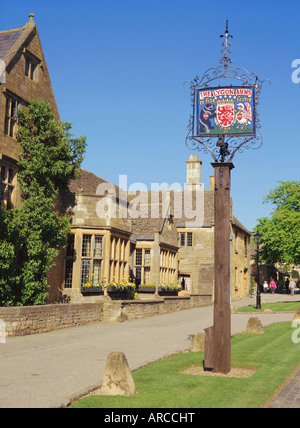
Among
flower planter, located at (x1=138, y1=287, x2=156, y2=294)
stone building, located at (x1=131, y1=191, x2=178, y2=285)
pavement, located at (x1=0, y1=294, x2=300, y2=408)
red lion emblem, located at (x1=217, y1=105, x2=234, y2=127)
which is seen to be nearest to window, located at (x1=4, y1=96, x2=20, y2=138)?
pavement, located at (x1=0, y1=294, x2=300, y2=408)

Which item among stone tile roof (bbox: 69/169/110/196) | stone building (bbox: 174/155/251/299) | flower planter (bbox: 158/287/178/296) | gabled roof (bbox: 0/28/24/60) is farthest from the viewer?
stone building (bbox: 174/155/251/299)

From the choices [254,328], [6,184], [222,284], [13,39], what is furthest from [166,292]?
[222,284]

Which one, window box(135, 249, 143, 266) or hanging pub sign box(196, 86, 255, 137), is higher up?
hanging pub sign box(196, 86, 255, 137)

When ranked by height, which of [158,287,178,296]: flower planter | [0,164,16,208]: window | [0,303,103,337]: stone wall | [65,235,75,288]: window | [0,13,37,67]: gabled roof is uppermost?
[0,13,37,67]: gabled roof

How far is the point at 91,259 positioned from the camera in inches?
848

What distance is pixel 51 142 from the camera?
65.3ft

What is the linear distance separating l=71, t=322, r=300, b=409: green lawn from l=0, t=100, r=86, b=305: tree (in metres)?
8.08

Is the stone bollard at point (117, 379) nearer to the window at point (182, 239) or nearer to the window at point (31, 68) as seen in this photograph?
the window at point (31, 68)

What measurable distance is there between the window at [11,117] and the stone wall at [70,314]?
22.3 feet

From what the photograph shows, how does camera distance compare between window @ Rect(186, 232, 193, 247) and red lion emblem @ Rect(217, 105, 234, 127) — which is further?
window @ Rect(186, 232, 193, 247)

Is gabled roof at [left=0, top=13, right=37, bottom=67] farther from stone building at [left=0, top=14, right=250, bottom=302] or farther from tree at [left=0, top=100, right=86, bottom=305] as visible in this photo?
tree at [left=0, top=100, right=86, bottom=305]

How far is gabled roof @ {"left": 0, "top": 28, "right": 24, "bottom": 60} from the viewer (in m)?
Result: 19.5

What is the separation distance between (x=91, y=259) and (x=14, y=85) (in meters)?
7.84
